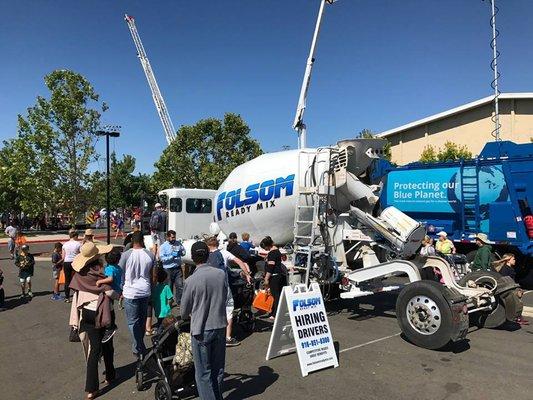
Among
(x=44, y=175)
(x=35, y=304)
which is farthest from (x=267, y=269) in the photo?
(x=44, y=175)

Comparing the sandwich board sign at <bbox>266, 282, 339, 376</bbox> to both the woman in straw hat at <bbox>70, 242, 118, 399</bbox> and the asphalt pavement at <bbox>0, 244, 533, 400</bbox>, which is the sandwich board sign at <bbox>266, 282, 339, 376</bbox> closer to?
the asphalt pavement at <bbox>0, 244, 533, 400</bbox>

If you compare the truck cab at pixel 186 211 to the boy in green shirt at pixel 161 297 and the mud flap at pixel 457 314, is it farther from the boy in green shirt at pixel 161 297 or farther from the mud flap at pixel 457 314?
the mud flap at pixel 457 314

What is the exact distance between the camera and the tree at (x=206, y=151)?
28.7 metres

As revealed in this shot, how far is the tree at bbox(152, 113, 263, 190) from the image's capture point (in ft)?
94.2

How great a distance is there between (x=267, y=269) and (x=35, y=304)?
19.6 ft

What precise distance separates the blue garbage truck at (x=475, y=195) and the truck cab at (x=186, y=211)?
6.89 metres

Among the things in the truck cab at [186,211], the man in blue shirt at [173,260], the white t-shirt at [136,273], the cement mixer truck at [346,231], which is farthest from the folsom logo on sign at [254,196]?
the truck cab at [186,211]

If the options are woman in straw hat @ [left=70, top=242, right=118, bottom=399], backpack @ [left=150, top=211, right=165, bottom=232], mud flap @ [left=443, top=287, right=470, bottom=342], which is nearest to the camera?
woman in straw hat @ [left=70, top=242, right=118, bottom=399]

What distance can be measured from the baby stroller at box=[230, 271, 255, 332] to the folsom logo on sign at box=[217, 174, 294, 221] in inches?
88.9

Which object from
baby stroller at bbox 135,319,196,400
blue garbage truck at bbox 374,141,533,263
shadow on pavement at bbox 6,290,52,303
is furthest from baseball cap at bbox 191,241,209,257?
shadow on pavement at bbox 6,290,52,303

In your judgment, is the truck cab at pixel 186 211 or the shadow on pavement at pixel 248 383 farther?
the truck cab at pixel 186 211

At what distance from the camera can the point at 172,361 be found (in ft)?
16.4

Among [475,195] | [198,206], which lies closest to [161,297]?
[475,195]

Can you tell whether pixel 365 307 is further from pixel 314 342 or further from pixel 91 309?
pixel 91 309
